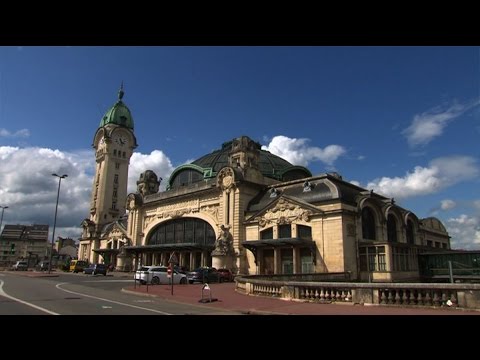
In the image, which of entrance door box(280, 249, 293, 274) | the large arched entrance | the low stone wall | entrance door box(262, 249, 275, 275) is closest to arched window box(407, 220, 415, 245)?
entrance door box(280, 249, 293, 274)

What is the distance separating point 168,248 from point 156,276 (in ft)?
67.6

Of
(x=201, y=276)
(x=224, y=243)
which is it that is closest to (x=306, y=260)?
(x=224, y=243)

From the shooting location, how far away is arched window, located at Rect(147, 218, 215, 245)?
180ft

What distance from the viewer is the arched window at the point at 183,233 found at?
54.9 meters

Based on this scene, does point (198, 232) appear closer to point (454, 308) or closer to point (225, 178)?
point (225, 178)

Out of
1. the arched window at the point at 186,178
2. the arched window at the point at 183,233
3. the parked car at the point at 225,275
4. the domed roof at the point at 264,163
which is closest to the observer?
the parked car at the point at 225,275

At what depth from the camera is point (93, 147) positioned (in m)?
95.3

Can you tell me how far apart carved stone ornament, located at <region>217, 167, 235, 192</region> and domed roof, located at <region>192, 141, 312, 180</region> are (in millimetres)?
9006

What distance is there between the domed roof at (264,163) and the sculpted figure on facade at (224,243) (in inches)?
564

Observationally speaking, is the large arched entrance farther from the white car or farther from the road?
the road

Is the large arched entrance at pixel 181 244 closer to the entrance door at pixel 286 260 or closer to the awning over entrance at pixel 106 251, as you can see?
the entrance door at pixel 286 260

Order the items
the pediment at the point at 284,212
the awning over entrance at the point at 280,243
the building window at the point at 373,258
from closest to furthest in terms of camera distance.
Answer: the building window at the point at 373,258, the awning over entrance at the point at 280,243, the pediment at the point at 284,212

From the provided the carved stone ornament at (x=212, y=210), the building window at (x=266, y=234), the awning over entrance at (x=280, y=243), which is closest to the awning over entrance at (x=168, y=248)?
the carved stone ornament at (x=212, y=210)
